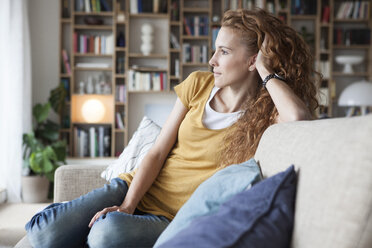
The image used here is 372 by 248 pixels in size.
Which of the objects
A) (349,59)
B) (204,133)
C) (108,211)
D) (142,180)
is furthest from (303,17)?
(108,211)

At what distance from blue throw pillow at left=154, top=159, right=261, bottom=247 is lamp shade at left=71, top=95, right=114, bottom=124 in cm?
447

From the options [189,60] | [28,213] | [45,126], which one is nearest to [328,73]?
[189,60]

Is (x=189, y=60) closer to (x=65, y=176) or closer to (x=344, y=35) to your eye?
(x=344, y=35)

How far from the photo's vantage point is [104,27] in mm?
5355

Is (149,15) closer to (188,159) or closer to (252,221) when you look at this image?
(188,159)

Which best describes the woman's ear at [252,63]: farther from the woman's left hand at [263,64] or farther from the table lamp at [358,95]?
the table lamp at [358,95]

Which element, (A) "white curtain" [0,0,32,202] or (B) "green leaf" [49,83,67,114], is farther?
(B) "green leaf" [49,83,67,114]

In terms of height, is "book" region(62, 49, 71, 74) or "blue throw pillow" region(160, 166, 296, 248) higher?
"book" region(62, 49, 71, 74)

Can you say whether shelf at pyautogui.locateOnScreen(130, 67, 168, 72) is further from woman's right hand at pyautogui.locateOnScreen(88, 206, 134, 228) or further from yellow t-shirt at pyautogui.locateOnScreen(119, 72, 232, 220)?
woman's right hand at pyautogui.locateOnScreen(88, 206, 134, 228)

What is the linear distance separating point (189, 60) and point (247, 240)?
4908 mm

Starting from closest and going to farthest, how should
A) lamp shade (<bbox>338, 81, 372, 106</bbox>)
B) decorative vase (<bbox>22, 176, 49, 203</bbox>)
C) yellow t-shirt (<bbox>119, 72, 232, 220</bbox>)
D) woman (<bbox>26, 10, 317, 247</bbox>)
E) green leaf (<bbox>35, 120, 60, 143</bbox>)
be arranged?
woman (<bbox>26, 10, 317, 247</bbox>)
yellow t-shirt (<bbox>119, 72, 232, 220</bbox>)
decorative vase (<bbox>22, 176, 49, 203</bbox>)
lamp shade (<bbox>338, 81, 372, 106</bbox>)
green leaf (<bbox>35, 120, 60, 143</bbox>)

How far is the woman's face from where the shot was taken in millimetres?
1548

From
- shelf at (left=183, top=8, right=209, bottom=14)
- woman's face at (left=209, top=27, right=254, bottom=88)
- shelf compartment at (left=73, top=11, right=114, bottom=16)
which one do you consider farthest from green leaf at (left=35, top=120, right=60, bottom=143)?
A: woman's face at (left=209, top=27, right=254, bottom=88)

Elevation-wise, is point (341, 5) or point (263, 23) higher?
point (341, 5)
